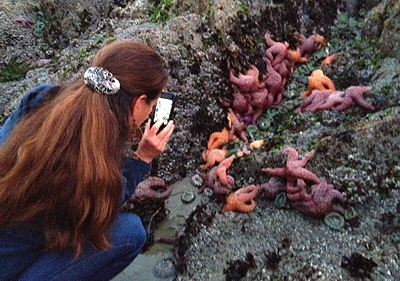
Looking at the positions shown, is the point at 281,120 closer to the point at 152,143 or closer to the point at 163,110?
the point at 163,110

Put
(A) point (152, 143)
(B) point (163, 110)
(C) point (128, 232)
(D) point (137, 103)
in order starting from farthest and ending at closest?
(B) point (163, 110) < (A) point (152, 143) < (C) point (128, 232) < (D) point (137, 103)

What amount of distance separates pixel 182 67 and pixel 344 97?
181 centimetres

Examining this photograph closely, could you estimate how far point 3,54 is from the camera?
8250mm

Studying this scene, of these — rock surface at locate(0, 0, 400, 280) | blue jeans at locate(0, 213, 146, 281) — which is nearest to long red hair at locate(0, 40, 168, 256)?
blue jeans at locate(0, 213, 146, 281)

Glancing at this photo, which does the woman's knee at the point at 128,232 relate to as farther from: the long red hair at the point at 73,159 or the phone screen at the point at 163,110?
the phone screen at the point at 163,110

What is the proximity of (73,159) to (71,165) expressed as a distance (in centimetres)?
3

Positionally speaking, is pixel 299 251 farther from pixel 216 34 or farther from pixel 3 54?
pixel 3 54

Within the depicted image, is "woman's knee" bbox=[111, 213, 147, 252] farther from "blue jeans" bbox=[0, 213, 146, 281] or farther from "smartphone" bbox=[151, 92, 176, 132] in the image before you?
"smartphone" bbox=[151, 92, 176, 132]

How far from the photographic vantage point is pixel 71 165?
2.54m

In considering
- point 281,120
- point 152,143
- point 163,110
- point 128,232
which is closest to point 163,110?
point 163,110

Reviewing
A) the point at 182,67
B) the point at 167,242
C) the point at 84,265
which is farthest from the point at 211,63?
the point at 84,265

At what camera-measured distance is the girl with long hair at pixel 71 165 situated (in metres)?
2.53

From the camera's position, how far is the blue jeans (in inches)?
111

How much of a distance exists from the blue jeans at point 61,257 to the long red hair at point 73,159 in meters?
0.16
